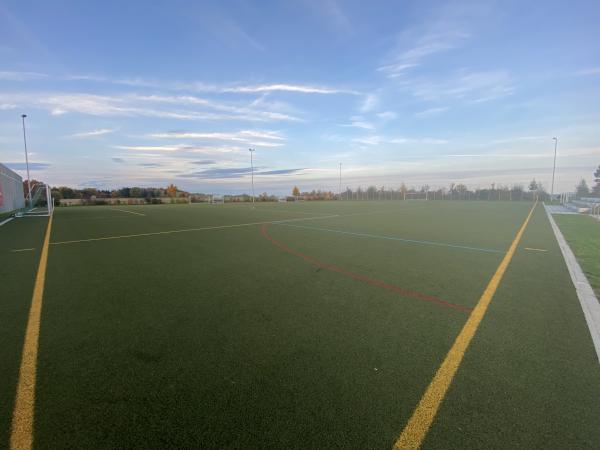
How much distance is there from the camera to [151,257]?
21.5ft

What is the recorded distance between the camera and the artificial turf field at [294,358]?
6.02ft

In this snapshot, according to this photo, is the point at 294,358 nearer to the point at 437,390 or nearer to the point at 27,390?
the point at 437,390

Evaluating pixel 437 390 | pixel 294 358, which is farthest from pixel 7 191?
pixel 437 390

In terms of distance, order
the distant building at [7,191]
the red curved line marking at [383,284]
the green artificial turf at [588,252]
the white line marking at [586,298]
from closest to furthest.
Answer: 1. the white line marking at [586,298]
2. the red curved line marking at [383,284]
3. the green artificial turf at [588,252]
4. the distant building at [7,191]

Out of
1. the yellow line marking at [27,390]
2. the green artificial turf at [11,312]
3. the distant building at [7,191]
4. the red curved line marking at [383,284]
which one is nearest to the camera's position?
the yellow line marking at [27,390]

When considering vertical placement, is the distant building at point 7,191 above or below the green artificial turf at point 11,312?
above

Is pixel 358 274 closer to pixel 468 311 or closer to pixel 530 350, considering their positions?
pixel 468 311

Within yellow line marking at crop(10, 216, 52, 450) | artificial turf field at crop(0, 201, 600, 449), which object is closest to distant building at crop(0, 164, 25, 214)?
artificial turf field at crop(0, 201, 600, 449)

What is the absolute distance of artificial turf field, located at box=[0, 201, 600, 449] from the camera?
72.2 inches

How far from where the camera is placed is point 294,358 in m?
2.59

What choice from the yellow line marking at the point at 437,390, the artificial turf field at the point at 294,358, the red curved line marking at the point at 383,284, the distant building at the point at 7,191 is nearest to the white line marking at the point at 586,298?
the artificial turf field at the point at 294,358

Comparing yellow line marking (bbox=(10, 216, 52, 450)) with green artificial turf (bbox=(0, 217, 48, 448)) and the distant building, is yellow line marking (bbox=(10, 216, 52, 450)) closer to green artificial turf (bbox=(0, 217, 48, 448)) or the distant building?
green artificial turf (bbox=(0, 217, 48, 448))

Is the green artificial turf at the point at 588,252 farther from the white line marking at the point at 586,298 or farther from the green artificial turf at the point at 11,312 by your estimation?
the green artificial turf at the point at 11,312

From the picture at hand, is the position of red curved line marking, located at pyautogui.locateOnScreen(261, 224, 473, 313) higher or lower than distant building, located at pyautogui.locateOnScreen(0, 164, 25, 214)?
lower
